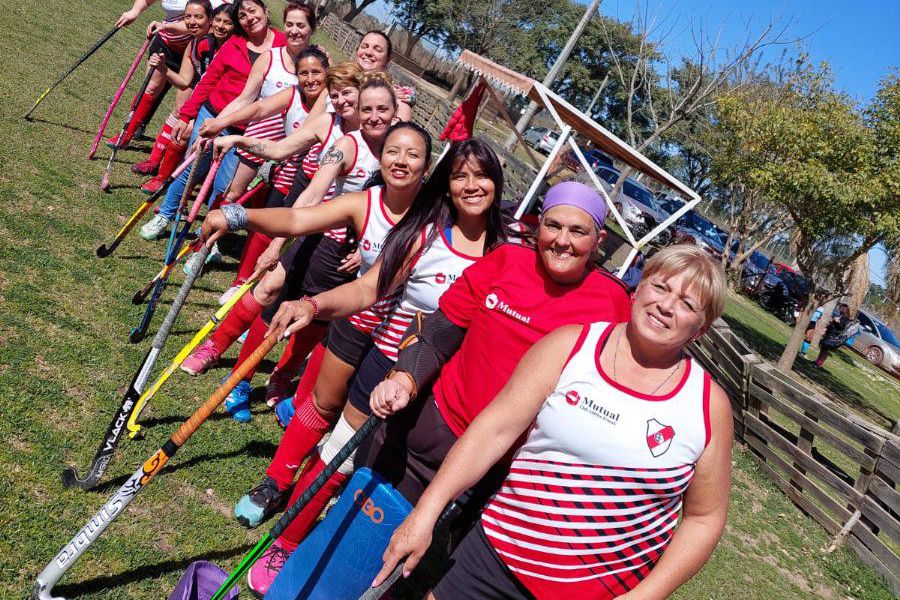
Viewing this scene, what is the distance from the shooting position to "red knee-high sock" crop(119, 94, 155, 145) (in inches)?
335

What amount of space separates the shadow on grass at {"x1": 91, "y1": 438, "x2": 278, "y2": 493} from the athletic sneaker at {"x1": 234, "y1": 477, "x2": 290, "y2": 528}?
17.0 inches

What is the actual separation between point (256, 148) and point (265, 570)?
2507mm

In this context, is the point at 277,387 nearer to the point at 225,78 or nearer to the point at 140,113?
the point at 225,78

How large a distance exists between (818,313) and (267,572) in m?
23.9

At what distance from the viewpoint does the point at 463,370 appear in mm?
2561

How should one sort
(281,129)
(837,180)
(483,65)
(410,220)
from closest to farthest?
1. (410,220)
2. (281,129)
3. (483,65)
4. (837,180)

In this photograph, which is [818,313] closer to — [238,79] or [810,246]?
[810,246]

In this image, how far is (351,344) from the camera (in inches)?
142

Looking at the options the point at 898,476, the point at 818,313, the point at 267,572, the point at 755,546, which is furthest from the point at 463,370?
the point at 818,313

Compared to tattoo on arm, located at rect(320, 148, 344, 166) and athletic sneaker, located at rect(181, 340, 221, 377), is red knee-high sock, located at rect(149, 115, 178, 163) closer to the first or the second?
athletic sneaker, located at rect(181, 340, 221, 377)

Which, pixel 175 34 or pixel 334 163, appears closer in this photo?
pixel 334 163

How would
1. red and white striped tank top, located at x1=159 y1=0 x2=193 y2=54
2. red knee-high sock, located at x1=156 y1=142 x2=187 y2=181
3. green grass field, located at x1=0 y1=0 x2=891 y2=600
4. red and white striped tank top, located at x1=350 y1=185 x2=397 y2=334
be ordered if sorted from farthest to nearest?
red and white striped tank top, located at x1=159 y1=0 x2=193 y2=54
red knee-high sock, located at x1=156 y1=142 x2=187 y2=181
red and white striped tank top, located at x1=350 y1=185 x2=397 y2=334
green grass field, located at x1=0 y1=0 x2=891 y2=600

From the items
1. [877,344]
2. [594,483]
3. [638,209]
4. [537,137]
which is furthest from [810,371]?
[537,137]

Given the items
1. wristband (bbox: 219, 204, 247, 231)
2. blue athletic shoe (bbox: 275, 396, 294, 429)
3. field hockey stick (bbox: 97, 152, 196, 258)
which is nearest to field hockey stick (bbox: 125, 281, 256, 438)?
blue athletic shoe (bbox: 275, 396, 294, 429)
